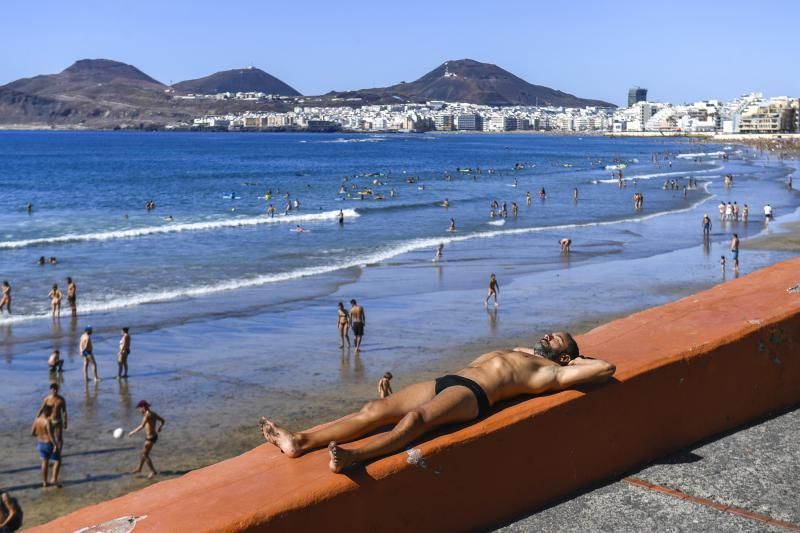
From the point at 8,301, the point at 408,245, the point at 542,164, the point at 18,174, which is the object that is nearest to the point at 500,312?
the point at 8,301

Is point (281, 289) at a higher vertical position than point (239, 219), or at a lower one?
lower

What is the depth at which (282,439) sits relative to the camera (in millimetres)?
4348

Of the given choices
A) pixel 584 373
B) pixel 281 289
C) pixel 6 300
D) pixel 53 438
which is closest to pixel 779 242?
pixel 281 289

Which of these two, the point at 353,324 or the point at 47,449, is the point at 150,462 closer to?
the point at 47,449

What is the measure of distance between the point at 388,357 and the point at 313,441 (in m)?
12.2

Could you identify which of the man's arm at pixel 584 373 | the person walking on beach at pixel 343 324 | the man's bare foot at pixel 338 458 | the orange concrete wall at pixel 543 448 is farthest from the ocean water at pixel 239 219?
the man's bare foot at pixel 338 458

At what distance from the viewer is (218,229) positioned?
138ft

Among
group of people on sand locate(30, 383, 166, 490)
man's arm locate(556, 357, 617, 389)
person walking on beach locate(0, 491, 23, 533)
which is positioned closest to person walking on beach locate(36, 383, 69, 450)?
group of people on sand locate(30, 383, 166, 490)

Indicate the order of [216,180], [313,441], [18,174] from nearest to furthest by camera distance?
[313,441], [216,180], [18,174]

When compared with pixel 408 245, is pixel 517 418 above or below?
above

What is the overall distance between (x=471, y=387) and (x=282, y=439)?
962mm

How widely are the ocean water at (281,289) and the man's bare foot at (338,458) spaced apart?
685cm

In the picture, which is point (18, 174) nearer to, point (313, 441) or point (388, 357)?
point (388, 357)

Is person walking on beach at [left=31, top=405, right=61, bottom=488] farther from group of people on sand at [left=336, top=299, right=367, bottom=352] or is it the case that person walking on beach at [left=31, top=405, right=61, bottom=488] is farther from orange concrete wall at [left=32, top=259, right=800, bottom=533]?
group of people on sand at [left=336, top=299, right=367, bottom=352]
